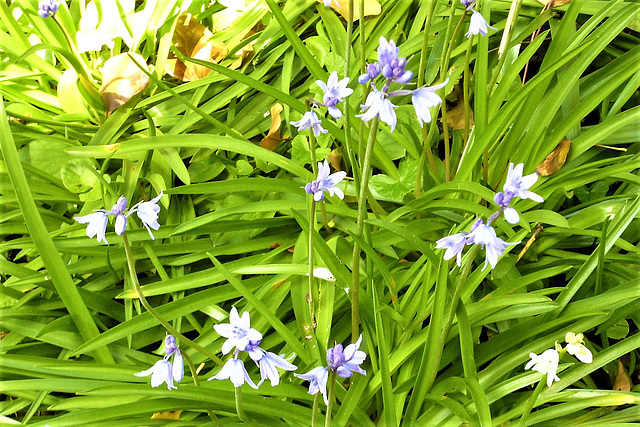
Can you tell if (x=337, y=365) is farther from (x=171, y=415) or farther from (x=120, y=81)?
(x=120, y=81)

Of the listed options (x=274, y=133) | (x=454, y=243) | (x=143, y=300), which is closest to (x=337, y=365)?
(x=454, y=243)

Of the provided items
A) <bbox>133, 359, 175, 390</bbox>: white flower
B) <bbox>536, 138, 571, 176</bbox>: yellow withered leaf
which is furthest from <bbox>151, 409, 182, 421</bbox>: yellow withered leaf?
<bbox>536, 138, 571, 176</bbox>: yellow withered leaf

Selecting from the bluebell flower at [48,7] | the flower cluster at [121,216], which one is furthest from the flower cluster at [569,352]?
the bluebell flower at [48,7]

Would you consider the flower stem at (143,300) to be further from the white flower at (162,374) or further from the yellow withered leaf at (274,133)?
the yellow withered leaf at (274,133)

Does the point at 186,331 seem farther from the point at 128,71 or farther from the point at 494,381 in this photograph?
the point at 128,71

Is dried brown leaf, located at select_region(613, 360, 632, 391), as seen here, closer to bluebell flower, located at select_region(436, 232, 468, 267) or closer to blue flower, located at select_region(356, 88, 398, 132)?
bluebell flower, located at select_region(436, 232, 468, 267)

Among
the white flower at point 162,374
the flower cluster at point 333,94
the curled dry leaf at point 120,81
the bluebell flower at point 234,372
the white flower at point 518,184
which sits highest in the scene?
the curled dry leaf at point 120,81
